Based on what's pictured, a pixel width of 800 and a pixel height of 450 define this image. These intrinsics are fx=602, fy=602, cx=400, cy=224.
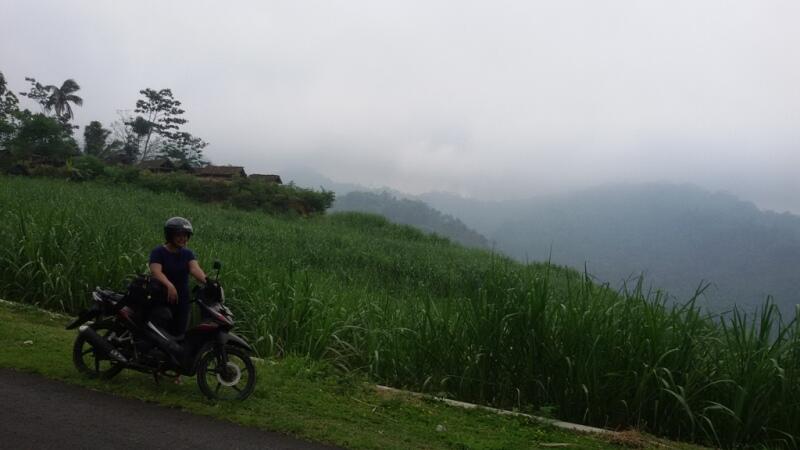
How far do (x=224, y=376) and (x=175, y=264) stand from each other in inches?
45.4

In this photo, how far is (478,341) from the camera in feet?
21.7

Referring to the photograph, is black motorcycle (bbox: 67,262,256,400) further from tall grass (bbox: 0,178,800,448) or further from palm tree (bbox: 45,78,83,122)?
palm tree (bbox: 45,78,83,122)

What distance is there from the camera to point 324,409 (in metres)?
5.23

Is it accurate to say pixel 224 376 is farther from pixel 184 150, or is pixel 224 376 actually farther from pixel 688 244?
pixel 688 244

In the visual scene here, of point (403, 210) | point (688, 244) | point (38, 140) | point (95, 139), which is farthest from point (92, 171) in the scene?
point (688, 244)

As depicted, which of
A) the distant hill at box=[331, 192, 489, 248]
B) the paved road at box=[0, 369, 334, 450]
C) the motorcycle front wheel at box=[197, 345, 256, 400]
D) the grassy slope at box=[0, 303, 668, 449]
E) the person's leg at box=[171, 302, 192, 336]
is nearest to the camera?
the paved road at box=[0, 369, 334, 450]

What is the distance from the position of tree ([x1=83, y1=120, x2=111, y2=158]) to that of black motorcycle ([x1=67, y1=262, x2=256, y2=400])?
184 ft

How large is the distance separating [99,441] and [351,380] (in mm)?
2666

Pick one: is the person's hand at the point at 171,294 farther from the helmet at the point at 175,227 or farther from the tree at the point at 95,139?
the tree at the point at 95,139

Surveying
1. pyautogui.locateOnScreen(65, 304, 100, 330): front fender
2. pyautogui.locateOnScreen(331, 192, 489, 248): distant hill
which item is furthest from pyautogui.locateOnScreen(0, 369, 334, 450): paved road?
pyautogui.locateOnScreen(331, 192, 489, 248): distant hill

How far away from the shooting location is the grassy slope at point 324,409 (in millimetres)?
4680

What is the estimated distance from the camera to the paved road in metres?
4.03

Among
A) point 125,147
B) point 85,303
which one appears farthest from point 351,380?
point 125,147

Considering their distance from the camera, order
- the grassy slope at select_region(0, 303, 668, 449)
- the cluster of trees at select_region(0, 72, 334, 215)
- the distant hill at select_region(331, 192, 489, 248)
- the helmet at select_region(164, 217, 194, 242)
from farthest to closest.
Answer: the distant hill at select_region(331, 192, 489, 248) → the cluster of trees at select_region(0, 72, 334, 215) → the helmet at select_region(164, 217, 194, 242) → the grassy slope at select_region(0, 303, 668, 449)
